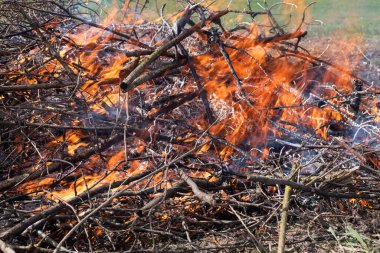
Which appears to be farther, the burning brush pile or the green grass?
the green grass

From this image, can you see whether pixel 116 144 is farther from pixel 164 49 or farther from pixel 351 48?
pixel 351 48

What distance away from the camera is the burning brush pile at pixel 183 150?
101 inches

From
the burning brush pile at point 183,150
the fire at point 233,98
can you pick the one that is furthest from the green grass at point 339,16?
the burning brush pile at point 183,150

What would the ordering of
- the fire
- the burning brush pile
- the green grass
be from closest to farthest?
the burning brush pile < the fire < the green grass

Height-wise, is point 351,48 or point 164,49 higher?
point 164,49

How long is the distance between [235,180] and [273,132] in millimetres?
716

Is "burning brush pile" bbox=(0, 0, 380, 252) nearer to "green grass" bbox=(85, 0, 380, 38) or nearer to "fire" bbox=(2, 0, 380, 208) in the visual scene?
"fire" bbox=(2, 0, 380, 208)

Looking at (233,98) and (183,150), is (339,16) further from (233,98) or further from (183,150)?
(183,150)

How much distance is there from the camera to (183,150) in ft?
10.7

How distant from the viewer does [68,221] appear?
2.68m

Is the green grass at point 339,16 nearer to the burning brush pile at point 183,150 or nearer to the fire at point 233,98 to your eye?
the fire at point 233,98

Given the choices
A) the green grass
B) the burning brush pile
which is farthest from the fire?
the green grass

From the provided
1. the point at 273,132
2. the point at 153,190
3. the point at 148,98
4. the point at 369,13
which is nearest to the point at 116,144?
the point at 148,98

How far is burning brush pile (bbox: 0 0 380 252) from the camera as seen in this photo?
8.38 ft
